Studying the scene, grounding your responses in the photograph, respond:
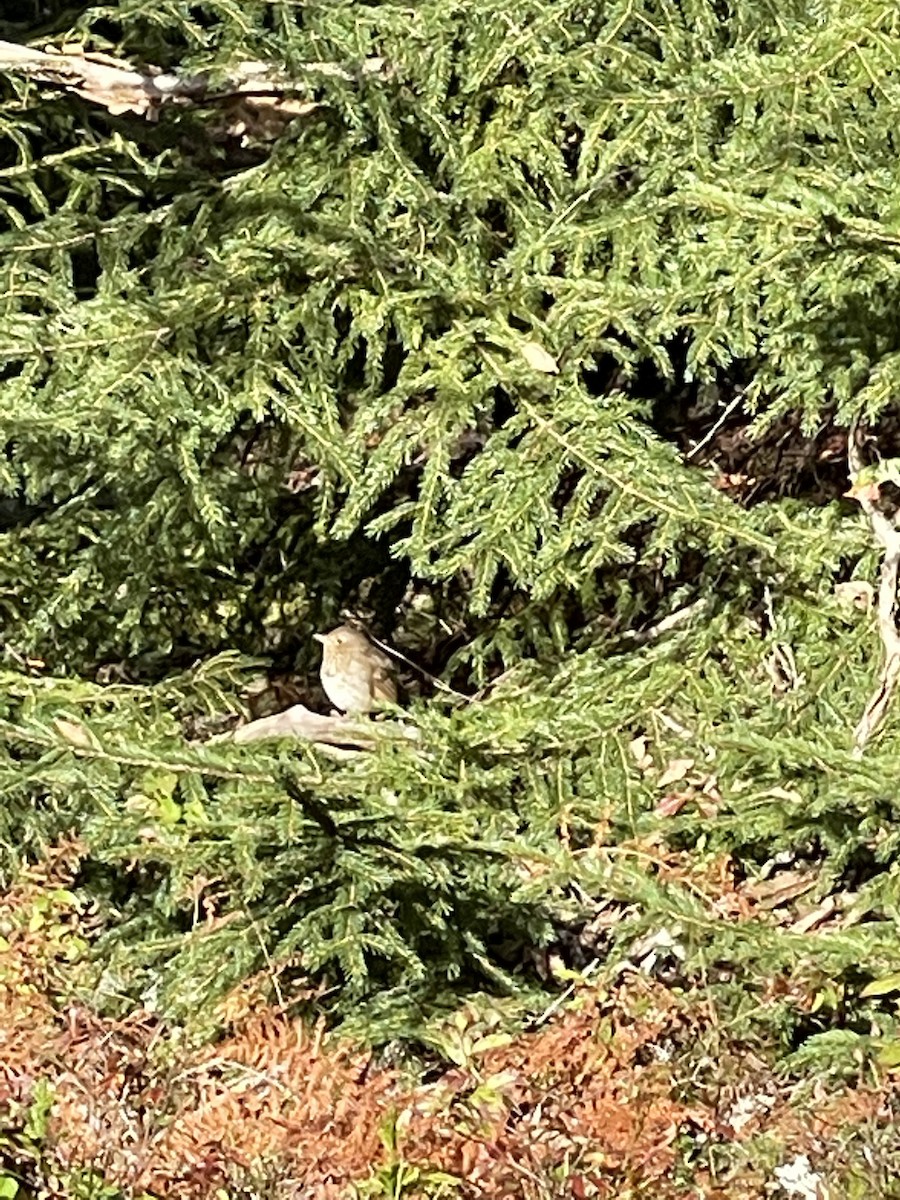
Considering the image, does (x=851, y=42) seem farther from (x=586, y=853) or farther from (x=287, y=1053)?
(x=287, y=1053)

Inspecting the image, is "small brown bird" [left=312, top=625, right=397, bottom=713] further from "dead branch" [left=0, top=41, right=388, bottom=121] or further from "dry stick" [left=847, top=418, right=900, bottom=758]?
"dead branch" [left=0, top=41, right=388, bottom=121]

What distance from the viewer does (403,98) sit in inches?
121

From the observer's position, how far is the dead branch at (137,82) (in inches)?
127

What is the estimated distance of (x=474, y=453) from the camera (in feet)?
10.9

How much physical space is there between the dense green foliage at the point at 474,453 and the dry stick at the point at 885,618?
1.6 inches

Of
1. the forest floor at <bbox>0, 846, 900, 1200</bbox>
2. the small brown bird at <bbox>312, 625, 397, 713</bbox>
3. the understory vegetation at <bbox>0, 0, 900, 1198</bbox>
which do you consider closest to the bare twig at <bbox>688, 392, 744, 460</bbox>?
the understory vegetation at <bbox>0, 0, 900, 1198</bbox>

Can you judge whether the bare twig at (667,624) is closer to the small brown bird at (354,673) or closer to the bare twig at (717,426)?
the bare twig at (717,426)

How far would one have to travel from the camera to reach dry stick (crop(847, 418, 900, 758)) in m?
2.77

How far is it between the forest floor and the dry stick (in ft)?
1.38

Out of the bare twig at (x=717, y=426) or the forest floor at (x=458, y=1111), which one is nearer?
the forest floor at (x=458, y=1111)

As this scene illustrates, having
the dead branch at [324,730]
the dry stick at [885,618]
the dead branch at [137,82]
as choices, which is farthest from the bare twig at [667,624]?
the dead branch at [137,82]

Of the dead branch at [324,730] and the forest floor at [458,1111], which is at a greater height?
the dead branch at [324,730]

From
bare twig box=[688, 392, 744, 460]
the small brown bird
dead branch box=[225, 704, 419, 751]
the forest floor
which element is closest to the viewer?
the forest floor

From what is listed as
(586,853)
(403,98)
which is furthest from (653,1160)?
(403,98)
